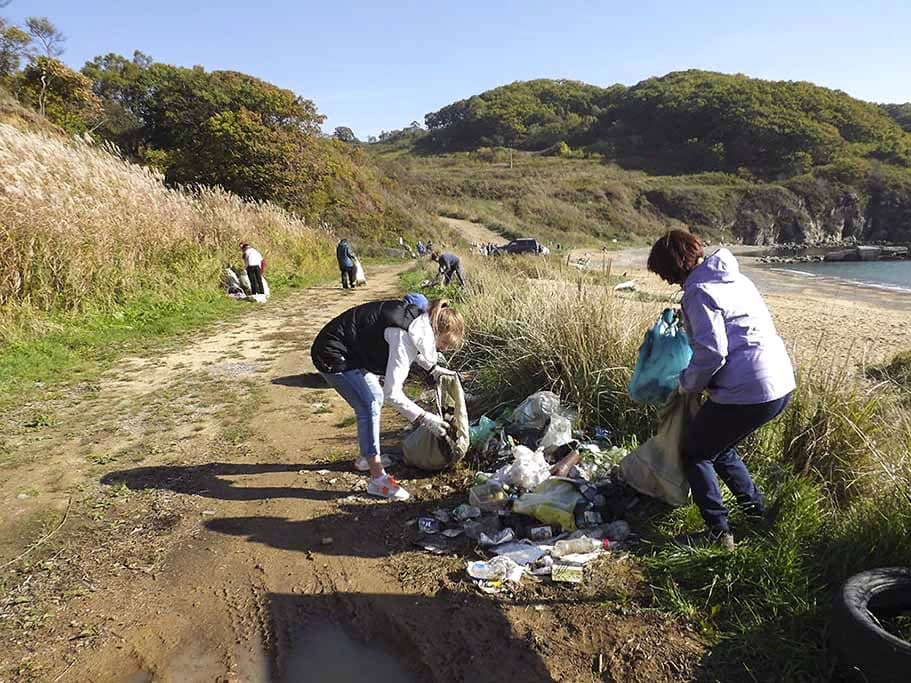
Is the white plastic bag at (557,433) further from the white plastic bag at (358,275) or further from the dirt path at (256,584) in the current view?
the white plastic bag at (358,275)

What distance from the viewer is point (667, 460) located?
9.71 ft

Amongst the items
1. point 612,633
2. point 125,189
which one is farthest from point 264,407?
point 125,189

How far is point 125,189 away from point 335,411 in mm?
7764

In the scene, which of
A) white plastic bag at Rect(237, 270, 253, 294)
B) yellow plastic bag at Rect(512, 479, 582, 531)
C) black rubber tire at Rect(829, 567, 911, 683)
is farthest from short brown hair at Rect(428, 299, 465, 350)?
white plastic bag at Rect(237, 270, 253, 294)

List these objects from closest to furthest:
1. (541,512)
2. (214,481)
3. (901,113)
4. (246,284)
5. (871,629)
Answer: (871,629) → (541,512) → (214,481) → (246,284) → (901,113)

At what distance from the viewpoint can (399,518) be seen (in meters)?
3.45

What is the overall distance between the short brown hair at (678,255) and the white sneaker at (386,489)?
86.2 inches

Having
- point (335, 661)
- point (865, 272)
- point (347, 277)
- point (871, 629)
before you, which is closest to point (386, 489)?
point (335, 661)

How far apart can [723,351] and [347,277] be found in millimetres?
12610

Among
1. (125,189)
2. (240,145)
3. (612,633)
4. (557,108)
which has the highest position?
(557,108)

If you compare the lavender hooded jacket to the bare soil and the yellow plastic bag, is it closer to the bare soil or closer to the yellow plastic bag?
the yellow plastic bag

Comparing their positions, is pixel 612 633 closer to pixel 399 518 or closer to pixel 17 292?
pixel 399 518

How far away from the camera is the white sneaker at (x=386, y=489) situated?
11.9 feet

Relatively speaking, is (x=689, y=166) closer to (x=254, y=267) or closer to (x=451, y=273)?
(x=451, y=273)
